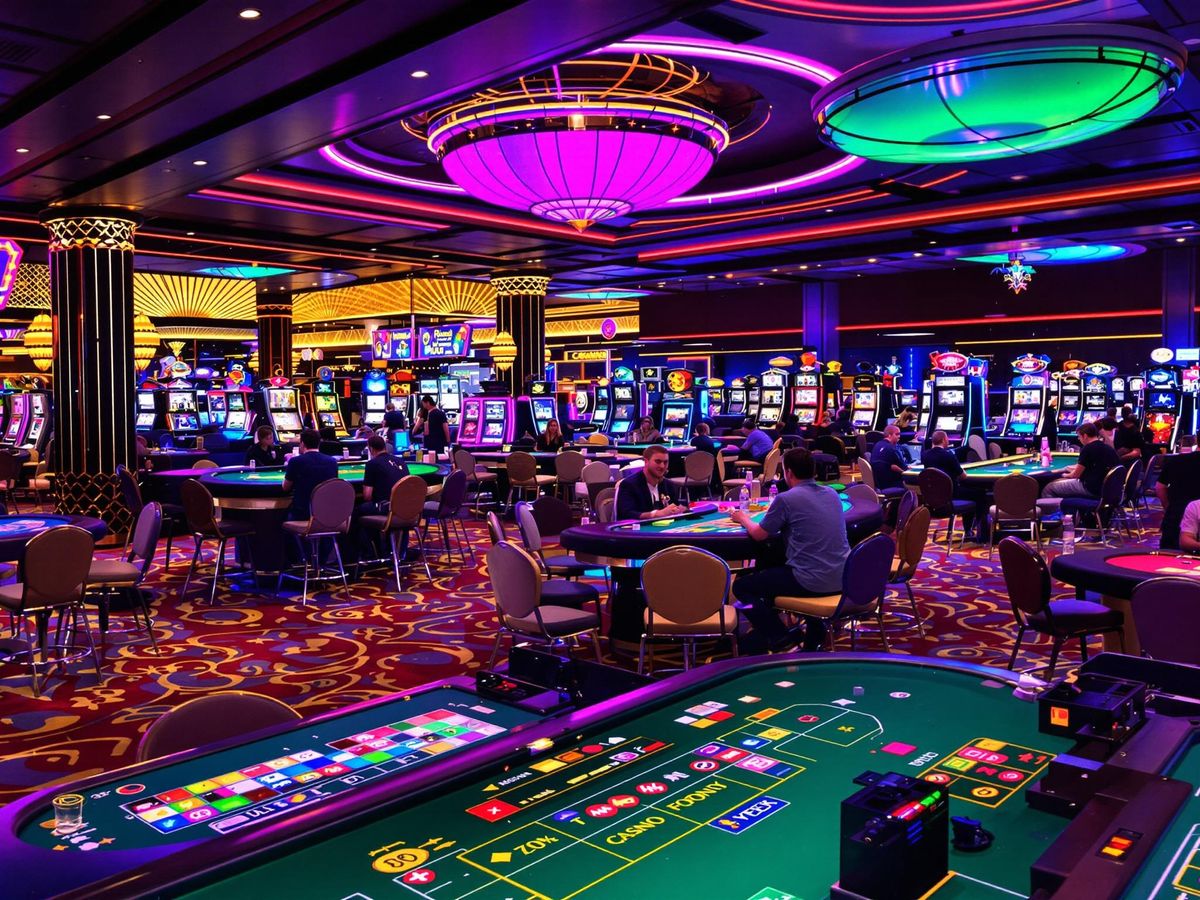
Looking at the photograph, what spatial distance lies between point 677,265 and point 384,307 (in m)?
8.30

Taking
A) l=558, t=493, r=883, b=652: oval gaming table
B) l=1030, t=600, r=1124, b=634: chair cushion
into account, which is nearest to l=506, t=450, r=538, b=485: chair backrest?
l=558, t=493, r=883, b=652: oval gaming table

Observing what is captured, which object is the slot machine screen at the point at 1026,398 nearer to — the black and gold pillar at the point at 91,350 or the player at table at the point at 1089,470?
the player at table at the point at 1089,470

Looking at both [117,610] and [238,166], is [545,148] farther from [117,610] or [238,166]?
[117,610]

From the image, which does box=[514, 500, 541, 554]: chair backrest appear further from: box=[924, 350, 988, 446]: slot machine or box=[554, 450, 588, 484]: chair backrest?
box=[924, 350, 988, 446]: slot machine

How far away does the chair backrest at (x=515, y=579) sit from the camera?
5.13 m

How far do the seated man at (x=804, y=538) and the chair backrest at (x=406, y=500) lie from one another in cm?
343

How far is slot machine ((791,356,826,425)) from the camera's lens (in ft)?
64.5

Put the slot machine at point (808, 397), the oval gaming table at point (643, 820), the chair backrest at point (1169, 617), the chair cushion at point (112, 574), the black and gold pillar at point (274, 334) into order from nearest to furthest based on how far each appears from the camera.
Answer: the oval gaming table at point (643, 820), the chair backrest at point (1169, 617), the chair cushion at point (112, 574), the slot machine at point (808, 397), the black and gold pillar at point (274, 334)

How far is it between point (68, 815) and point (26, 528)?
4.98 m

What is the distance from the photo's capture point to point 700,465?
39.8ft

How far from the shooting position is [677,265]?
704 inches

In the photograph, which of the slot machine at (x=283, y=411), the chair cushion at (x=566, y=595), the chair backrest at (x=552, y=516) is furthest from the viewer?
the slot machine at (x=283, y=411)

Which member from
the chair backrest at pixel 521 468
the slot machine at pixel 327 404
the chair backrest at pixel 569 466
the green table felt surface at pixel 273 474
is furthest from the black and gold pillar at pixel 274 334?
the green table felt surface at pixel 273 474

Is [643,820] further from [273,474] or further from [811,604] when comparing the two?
[273,474]
